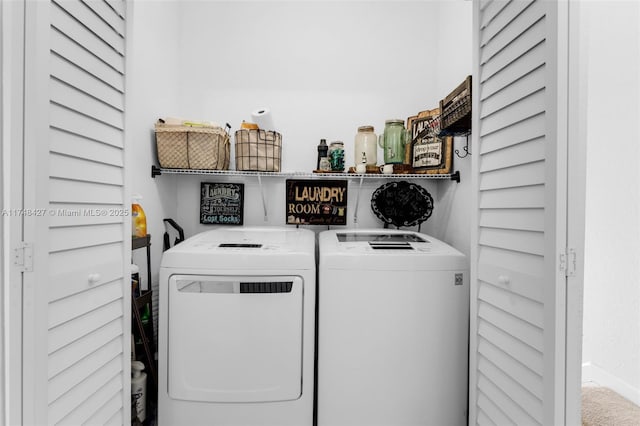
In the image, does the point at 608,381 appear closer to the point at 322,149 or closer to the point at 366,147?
the point at 366,147

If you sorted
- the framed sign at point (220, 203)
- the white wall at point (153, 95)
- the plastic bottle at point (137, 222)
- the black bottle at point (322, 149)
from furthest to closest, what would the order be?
the framed sign at point (220, 203), the black bottle at point (322, 149), the white wall at point (153, 95), the plastic bottle at point (137, 222)

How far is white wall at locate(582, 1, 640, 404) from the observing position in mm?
1307

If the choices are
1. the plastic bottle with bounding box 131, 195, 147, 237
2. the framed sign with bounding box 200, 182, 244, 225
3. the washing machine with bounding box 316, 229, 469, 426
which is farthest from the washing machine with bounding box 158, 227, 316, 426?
the framed sign with bounding box 200, 182, 244, 225

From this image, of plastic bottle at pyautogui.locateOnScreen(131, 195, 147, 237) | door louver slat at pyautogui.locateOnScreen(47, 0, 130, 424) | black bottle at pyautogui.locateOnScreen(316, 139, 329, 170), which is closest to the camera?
door louver slat at pyautogui.locateOnScreen(47, 0, 130, 424)

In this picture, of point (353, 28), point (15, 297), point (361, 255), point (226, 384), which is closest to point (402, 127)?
point (353, 28)

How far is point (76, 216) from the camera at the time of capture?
1.07 meters

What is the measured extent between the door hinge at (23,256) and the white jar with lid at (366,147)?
1.70m

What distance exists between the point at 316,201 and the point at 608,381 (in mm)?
1725

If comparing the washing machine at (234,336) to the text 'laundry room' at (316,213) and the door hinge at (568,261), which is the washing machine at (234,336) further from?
the door hinge at (568,261)

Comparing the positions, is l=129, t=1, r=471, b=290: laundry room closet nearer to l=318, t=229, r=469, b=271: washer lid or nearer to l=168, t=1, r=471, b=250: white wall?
l=168, t=1, r=471, b=250: white wall

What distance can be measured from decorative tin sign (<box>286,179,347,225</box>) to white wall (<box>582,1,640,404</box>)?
1376 millimetres

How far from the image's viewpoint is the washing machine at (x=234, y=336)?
154 centimetres

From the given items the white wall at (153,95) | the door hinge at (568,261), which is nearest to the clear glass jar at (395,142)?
the door hinge at (568,261)

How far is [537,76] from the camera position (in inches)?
39.9
